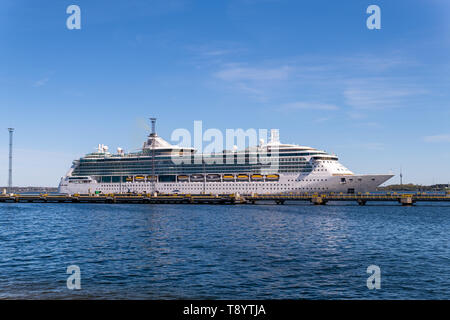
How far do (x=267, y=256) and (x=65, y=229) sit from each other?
25.2 meters

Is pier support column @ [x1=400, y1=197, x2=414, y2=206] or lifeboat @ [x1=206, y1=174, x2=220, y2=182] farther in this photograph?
lifeboat @ [x1=206, y1=174, x2=220, y2=182]

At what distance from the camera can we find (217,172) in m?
110

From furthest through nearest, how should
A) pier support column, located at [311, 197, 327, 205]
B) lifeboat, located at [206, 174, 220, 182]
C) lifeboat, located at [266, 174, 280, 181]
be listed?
lifeboat, located at [206, 174, 220, 182] → lifeboat, located at [266, 174, 280, 181] → pier support column, located at [311, 197, 327, 205]

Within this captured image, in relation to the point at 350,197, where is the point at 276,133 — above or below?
above

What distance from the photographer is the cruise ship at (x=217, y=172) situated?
96.8 metres

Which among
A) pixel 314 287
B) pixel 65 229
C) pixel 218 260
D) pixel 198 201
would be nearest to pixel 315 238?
pixel 218 260

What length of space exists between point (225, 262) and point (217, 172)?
86.0 meters

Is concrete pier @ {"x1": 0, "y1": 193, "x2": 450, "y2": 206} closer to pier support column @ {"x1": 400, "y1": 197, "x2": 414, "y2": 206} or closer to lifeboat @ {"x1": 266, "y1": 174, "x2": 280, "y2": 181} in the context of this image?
pier support column @ {"x1": 400, "y1": 197, "x2": 414, "y2": 206}

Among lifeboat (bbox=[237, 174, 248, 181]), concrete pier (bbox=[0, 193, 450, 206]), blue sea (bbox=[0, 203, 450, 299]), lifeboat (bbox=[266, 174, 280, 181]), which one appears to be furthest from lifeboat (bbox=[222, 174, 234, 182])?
blue sea (bbox=[0, 203, 450, 299])

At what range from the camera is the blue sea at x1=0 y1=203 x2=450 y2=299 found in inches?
706

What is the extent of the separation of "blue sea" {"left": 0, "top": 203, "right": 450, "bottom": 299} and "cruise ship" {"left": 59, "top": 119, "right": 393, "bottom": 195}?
56.5 metres

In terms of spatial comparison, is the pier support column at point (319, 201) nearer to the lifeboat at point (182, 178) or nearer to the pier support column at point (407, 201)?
the pier support column at point (407, 201)
